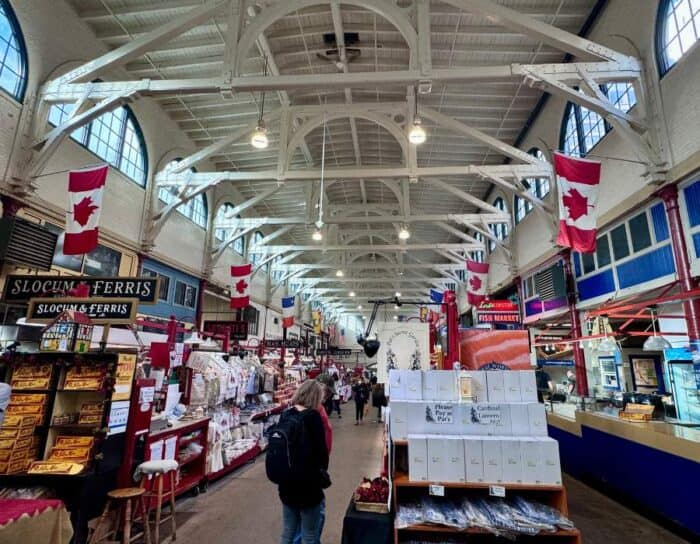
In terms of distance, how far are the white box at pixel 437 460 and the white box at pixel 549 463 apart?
0.77 metres

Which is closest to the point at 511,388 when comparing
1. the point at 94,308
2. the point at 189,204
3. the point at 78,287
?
the point at 94,308

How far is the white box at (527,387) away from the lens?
335 cm

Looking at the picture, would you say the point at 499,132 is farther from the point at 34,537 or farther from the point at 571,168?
→ the point at 34,537

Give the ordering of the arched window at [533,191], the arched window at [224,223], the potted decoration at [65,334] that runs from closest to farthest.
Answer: the potted decoration at [65,334], the arched window at [533,191], the arched window at [224,223]

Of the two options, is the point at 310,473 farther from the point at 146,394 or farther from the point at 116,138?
the point at 116,138

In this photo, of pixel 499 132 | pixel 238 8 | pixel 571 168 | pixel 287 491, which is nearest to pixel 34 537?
pixel 287 491

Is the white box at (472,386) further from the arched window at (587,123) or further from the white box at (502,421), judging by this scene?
the arched window at (587,123)

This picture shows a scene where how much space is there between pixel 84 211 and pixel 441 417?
5.96m

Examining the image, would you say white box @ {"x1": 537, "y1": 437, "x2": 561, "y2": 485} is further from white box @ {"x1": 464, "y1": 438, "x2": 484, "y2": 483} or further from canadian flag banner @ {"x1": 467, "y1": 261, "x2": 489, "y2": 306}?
canadian flag banner @ {"x1": 467, "y1": 261, "x2": 489, "y2": 306}

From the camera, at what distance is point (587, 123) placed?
26.6 feet

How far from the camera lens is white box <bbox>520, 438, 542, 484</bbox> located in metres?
3.01

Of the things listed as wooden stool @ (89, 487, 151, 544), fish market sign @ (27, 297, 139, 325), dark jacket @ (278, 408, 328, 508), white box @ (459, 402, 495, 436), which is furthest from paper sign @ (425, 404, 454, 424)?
fish market sign @ (27, 297, 139, 325)

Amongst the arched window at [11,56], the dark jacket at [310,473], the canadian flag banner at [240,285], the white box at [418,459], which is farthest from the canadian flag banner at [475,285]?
the arched window at [11,56]

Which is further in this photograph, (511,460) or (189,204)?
(189,204)
